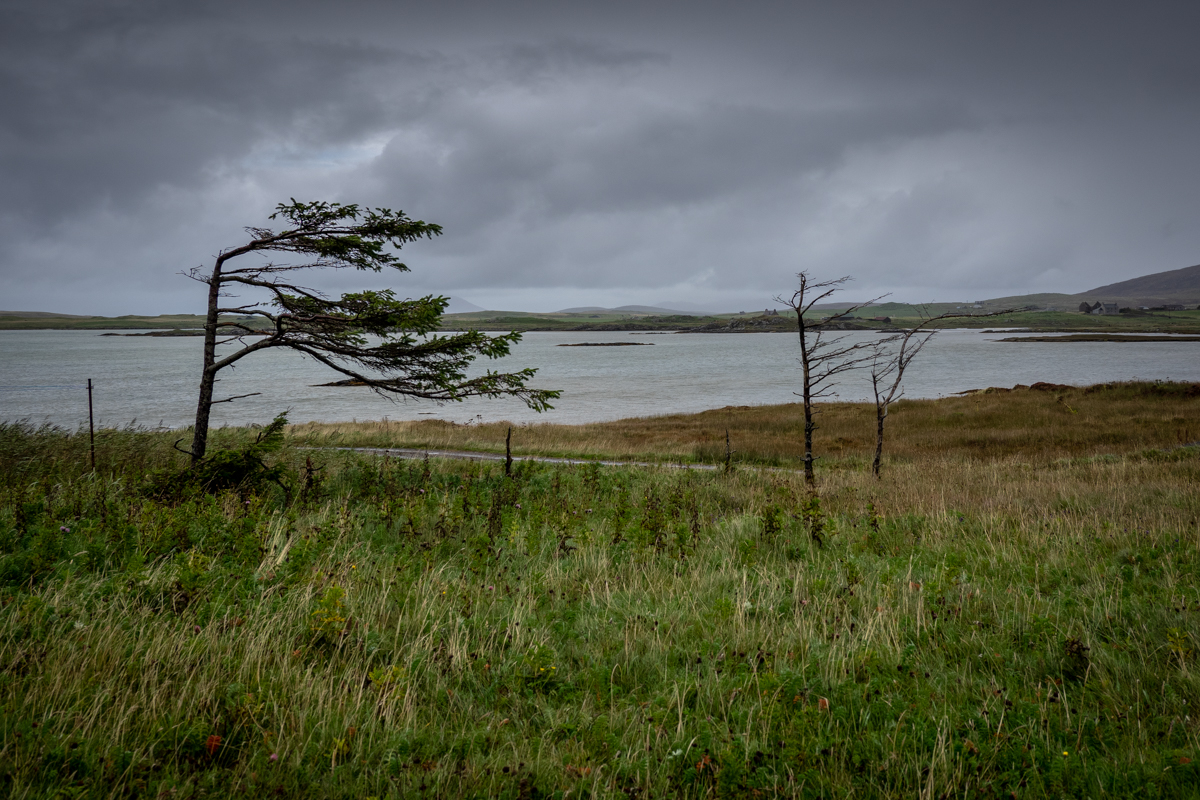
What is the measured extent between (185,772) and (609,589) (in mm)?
3501

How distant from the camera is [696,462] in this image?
2223 cm

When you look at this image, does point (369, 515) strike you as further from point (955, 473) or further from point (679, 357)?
point (679, 357)

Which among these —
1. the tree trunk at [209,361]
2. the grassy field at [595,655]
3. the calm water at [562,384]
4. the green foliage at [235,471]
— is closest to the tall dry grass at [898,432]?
the calm water at [562,384]

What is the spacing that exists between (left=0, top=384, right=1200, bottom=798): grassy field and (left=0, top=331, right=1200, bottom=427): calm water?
2791cm

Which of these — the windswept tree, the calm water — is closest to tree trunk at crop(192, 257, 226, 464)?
the windswept tree

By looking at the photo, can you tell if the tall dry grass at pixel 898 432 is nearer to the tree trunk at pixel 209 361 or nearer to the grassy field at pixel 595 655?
the tree trunk at pixel 209 361

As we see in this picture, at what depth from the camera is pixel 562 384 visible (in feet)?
211

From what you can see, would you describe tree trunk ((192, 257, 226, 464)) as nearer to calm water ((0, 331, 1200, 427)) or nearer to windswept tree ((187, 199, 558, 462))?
windswept tree ((187, 199, 558, 462))

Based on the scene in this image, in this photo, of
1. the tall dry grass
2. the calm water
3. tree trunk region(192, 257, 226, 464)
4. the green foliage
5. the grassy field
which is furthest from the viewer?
the calm water

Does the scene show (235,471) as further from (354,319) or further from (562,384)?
(562,384)

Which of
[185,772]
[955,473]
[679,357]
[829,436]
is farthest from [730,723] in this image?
[679,357]

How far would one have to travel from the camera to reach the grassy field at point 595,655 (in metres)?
2.84

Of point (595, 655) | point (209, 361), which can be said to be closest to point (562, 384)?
point (209, 361)

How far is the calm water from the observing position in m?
42.9
